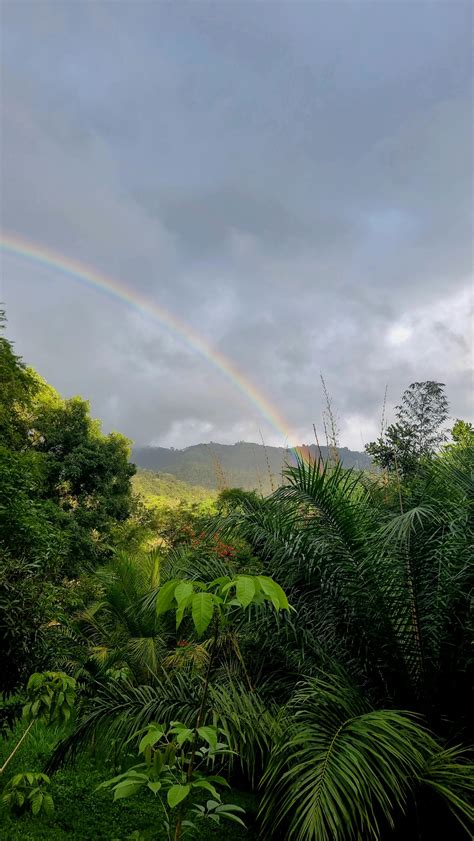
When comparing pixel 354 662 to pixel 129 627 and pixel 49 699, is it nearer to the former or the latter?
pixel 49 699

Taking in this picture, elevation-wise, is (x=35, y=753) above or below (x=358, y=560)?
below

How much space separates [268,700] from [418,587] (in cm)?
141

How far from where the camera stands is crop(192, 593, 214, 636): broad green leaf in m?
1.51

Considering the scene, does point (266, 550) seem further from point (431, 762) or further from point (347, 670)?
point (431, 762)

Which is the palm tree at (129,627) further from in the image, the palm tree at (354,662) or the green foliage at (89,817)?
the palm tree at (354,662)

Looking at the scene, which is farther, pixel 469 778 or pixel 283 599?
pixel 469 778

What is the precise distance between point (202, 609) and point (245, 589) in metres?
0.14

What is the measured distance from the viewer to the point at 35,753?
16.8 ft

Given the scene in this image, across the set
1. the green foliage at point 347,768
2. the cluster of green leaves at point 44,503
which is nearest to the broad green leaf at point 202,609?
the green foliage at point 347,768

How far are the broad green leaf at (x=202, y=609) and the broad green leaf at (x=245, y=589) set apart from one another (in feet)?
0.32

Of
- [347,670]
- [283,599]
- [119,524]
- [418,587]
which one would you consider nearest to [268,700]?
[347,670]

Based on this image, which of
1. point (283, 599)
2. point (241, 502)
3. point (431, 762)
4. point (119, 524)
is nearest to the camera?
point (283, 599)

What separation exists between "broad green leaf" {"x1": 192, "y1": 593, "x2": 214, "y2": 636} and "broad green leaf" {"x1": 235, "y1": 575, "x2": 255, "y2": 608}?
98 millimetres

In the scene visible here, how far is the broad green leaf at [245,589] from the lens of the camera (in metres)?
1.50
